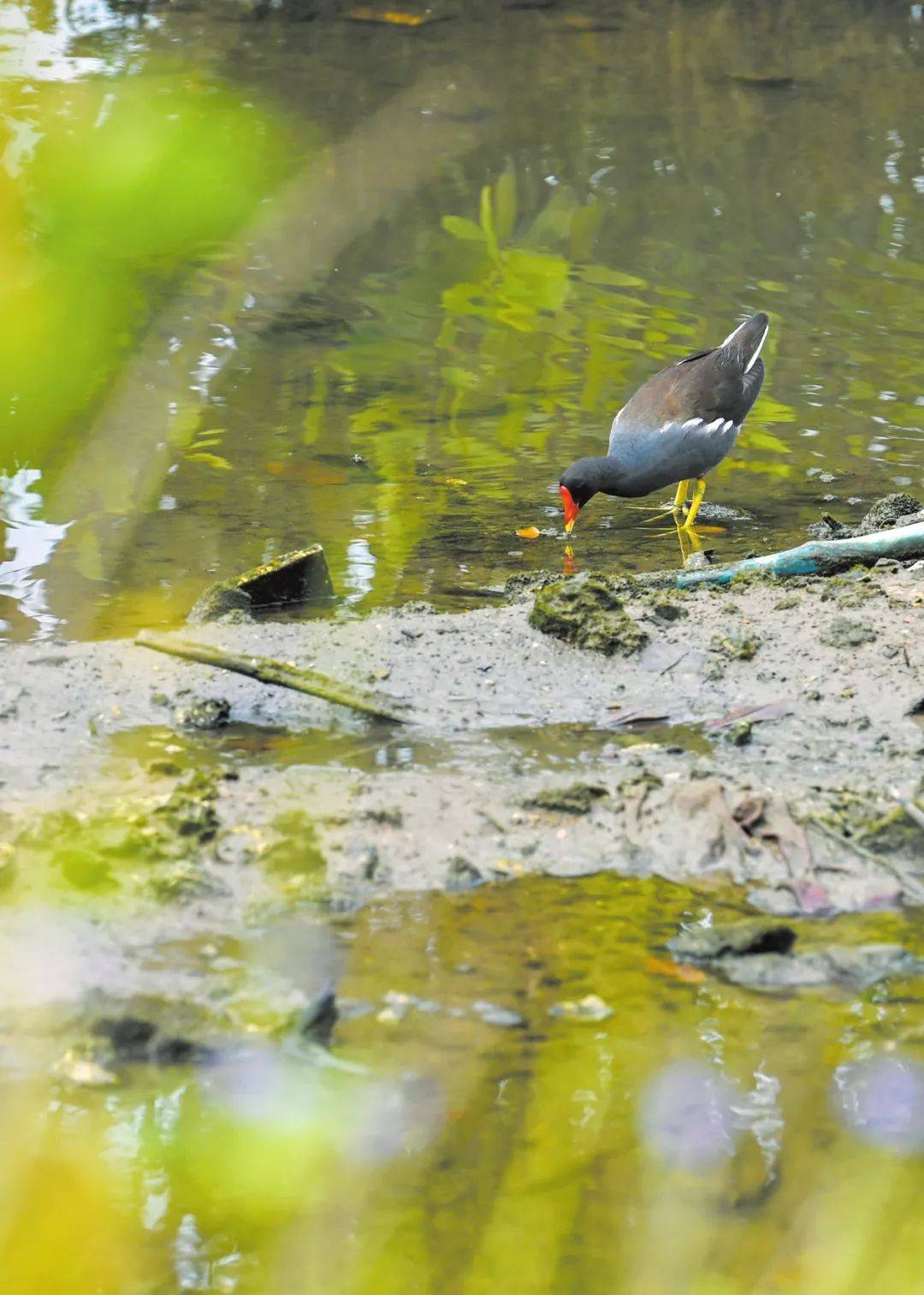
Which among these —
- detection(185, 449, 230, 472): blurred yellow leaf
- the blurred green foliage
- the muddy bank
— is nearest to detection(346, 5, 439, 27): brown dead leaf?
detection(185, 449, 230, 472): blurred yellow leaf

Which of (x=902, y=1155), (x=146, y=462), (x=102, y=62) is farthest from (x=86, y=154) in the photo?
(x=102, y=62)

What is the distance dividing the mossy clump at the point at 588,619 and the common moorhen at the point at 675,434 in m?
1.40

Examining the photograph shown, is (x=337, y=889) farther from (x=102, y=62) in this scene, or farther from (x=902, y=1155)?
(x=102, y=62)

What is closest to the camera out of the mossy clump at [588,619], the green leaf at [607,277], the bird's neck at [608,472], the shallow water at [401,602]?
the shallow water at [401,602]

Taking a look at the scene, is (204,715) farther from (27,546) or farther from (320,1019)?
(27,546)

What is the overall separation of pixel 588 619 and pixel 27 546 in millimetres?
1987

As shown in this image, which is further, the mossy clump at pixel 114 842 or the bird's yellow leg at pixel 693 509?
the bird's yellow leg at pixel 693 509

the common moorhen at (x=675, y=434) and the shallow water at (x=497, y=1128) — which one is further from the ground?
the shallow water at (x=497, y=1128)

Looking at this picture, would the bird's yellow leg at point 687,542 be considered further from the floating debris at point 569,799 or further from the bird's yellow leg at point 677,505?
the floating debris at point 569,799

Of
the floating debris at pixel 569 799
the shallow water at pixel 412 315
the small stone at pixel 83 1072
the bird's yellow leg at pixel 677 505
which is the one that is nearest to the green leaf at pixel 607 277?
the shallow water at pixel 412 315

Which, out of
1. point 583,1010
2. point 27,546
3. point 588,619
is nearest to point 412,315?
point 27,546

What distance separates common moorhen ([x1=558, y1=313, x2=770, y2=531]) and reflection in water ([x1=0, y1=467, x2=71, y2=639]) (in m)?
1.81

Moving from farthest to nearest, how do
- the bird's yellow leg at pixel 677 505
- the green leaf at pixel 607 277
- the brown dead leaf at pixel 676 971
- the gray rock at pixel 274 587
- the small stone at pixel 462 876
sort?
the green leaf at pixel 607 277 → the bird's yellow leg at pixel 677 505 → the gray rock at pixel 274 587 → the small stone at pixel 462 876 → the brown dead leaf at pixel 676 971

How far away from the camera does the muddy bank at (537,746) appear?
10.1 feet
